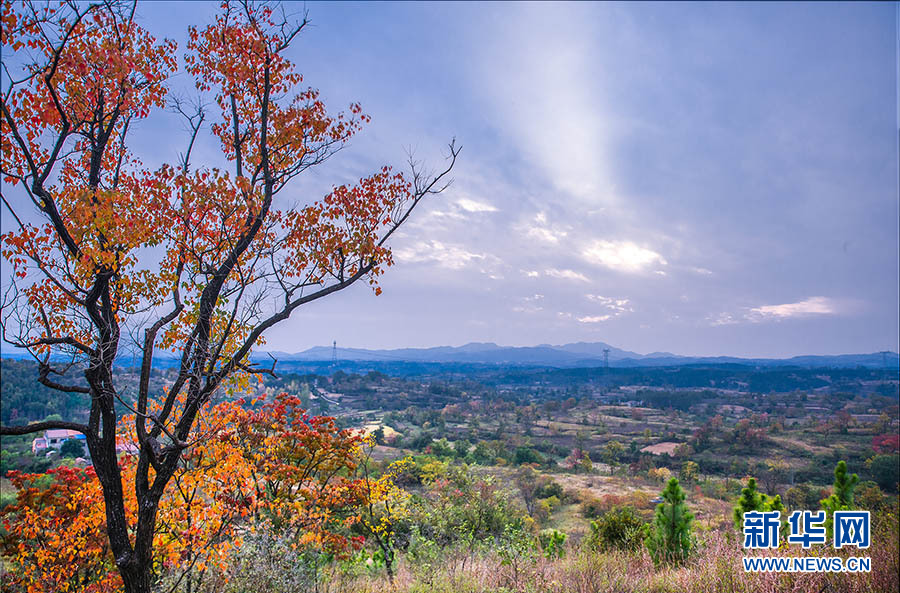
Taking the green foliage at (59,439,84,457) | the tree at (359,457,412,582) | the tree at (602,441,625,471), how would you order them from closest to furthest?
1. the tree at (359,457,412,582)
2. the green foliage at (59,439,84,457)
3. the tree at (602,441,625,471)

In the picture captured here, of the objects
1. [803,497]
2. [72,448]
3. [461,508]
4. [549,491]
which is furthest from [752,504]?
[72,448]

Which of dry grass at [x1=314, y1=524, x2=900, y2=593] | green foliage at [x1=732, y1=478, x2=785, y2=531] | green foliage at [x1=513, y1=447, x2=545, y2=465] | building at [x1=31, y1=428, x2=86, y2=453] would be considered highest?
dry grass at [x1=314, y1=524, x2=900, y2=593]

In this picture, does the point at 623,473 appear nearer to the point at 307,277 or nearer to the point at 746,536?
the point at 746,536

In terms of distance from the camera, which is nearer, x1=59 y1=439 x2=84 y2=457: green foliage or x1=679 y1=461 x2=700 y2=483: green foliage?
x1=59 y1=439 x2=84 y2=457: green foliage

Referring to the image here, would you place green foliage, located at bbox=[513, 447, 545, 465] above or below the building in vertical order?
below

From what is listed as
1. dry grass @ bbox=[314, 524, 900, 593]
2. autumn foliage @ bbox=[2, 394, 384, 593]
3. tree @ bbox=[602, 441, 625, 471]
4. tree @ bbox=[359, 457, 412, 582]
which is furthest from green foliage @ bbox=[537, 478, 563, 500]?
dry grass @ bbox=[314, 524, 900, 593]

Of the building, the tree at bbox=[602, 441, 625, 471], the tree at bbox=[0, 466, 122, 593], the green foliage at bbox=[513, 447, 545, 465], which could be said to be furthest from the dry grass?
the tree at bbox=[602, 441, 625, 471]

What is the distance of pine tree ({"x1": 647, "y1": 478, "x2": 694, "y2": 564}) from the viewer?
673 centimetres

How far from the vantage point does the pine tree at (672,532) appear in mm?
6730

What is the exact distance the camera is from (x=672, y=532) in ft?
23.5

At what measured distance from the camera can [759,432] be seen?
50812 millimetres

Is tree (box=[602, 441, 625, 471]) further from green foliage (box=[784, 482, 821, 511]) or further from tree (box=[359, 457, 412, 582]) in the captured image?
tree (box=[359, 457, 412, 582])

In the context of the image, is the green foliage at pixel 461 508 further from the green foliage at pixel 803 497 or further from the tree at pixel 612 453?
the tree at pixel 612 453

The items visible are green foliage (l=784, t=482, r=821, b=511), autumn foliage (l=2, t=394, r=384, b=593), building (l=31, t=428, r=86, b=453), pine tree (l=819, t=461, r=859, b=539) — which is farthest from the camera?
building (l=31, t=428, r=86, b=453)
